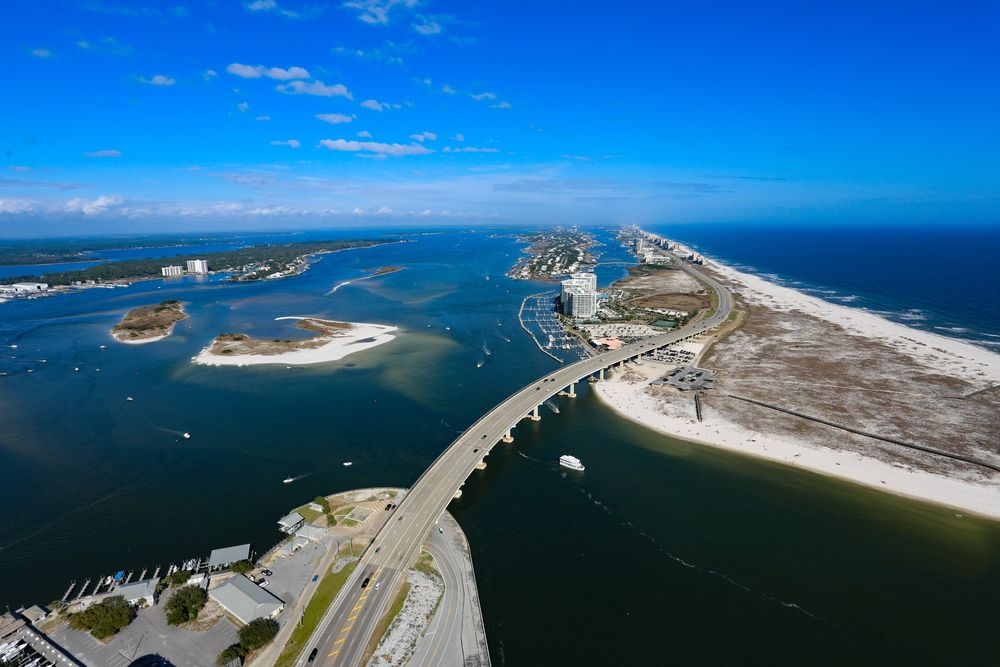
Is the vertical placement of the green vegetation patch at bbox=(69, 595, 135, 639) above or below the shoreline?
above

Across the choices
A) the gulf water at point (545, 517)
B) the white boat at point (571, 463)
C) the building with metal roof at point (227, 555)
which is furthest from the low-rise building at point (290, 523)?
the white boat at point (571, 463)

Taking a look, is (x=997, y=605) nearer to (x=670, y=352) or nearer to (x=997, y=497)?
(x=997, y=497)

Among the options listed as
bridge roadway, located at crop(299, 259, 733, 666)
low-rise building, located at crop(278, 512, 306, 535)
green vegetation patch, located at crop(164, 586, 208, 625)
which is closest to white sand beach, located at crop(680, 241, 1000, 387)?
bridge roadway, located at crop(299, 259, 733, 666)

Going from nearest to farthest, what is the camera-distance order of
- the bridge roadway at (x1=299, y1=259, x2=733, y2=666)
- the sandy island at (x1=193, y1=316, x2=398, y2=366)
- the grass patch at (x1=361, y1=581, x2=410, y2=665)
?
the grass patch at (x1=361, y1=581, x2=410, y2=665), the bridge roadway at (x1=299, y1=259, x2=733, y2=666), the sandy island at (x1=193, y1=316, x2=398, y2=366)

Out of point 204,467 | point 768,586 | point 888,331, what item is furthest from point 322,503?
point 888,331

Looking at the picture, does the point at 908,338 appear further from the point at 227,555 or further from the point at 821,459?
the point at 227,555

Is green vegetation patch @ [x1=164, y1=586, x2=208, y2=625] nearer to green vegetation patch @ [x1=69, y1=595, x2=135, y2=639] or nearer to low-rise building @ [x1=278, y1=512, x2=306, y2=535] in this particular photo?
green vegetation patch @ [x1=69, y1=595, x2=135, y2=639]

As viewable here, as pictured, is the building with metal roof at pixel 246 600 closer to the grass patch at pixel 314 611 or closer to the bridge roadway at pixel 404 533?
the grass patch at pixel 314 611
